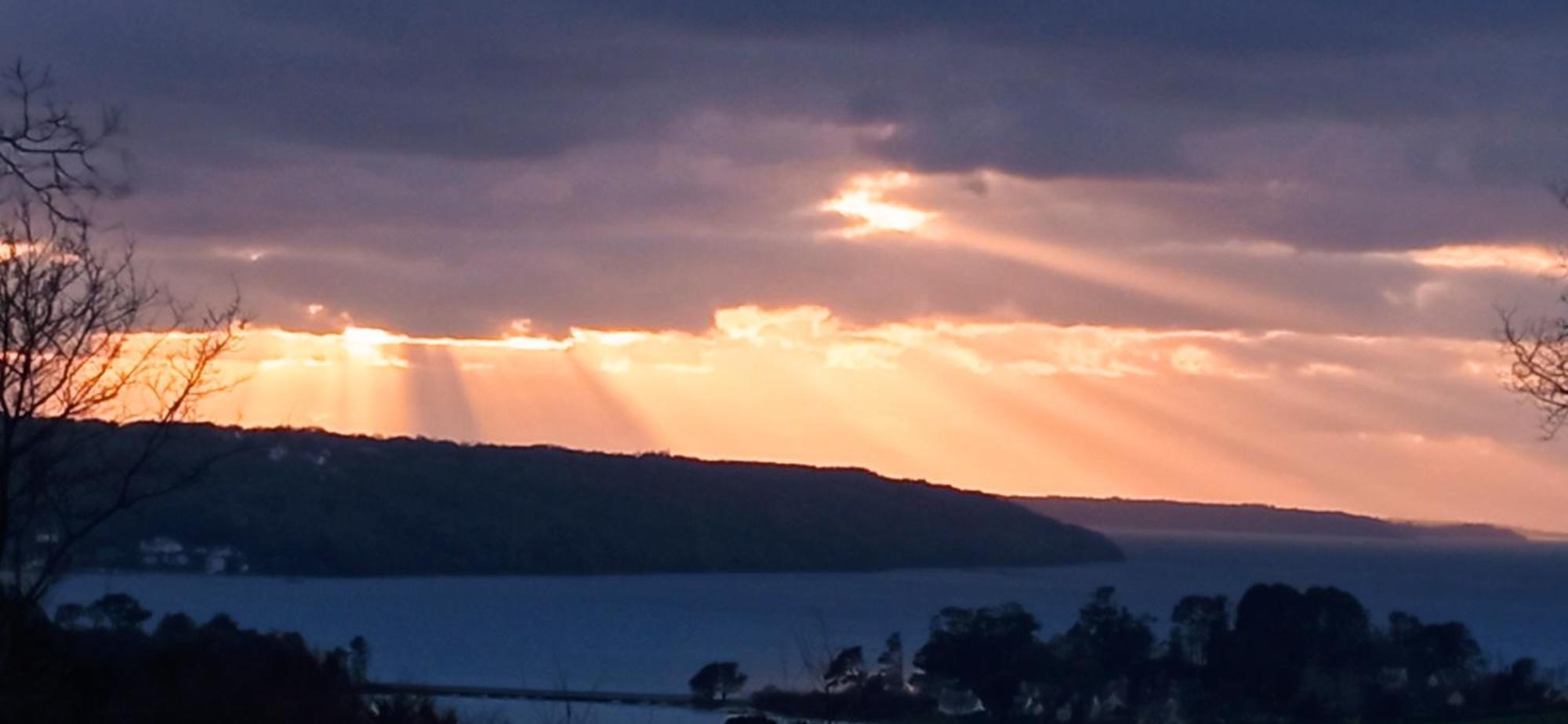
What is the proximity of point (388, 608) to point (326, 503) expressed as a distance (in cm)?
390

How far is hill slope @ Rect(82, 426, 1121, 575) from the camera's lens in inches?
1813

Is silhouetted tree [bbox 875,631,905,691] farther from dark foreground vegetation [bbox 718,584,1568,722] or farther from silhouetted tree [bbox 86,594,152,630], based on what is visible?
silhouetted tree [bbox 86,594,152,630]

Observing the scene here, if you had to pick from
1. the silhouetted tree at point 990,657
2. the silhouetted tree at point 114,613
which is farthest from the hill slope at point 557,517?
the silhouetted tree at point 990,657

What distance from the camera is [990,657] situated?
1119 inches

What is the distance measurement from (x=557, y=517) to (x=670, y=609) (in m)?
10.7

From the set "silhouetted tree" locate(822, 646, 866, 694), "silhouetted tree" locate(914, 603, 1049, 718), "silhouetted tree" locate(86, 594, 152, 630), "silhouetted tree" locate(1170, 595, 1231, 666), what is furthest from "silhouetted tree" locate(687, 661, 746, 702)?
"silhouetted tree" locate(822, 646, 866, 694)

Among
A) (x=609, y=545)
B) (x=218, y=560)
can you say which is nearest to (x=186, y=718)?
(x=218, y=560)

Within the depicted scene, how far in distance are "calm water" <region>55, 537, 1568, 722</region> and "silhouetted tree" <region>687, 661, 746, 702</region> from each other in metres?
0.99

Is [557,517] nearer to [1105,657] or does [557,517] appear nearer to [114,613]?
[1105,657]

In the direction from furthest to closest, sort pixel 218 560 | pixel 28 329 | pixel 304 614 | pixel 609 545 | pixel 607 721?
pixel 609 545, pixel 304 614, pixel 218 560, pixel 607 721, pixel 28 329

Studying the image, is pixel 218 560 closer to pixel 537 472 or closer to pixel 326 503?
pixel 326 503

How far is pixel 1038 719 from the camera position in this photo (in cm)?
2420

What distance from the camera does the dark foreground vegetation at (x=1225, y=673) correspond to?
80.6ft

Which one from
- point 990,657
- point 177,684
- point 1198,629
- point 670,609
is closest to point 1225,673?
point 990,657
